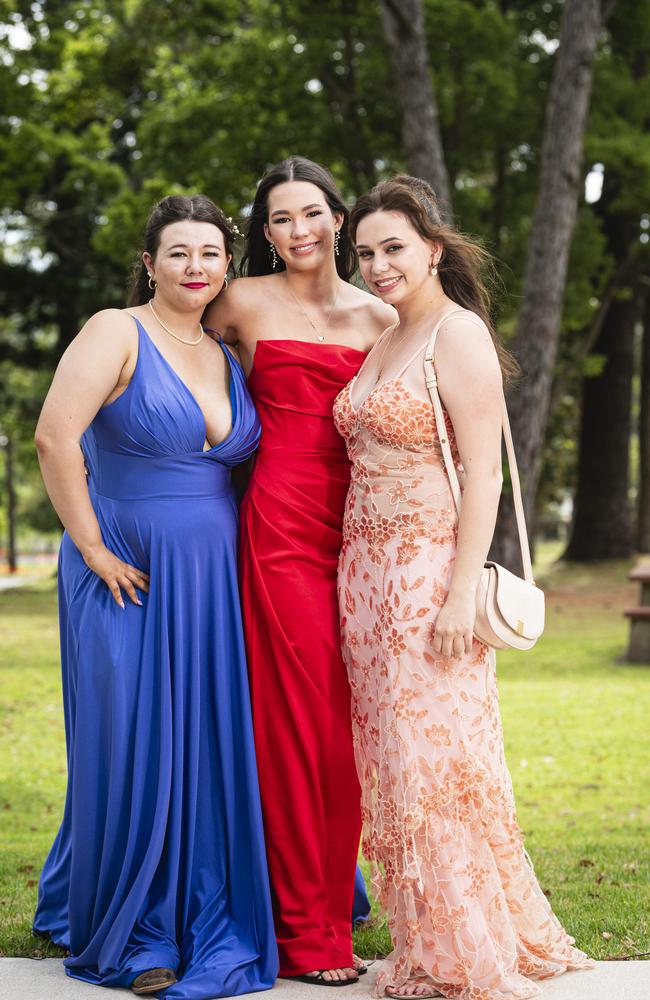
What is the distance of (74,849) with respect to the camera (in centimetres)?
388

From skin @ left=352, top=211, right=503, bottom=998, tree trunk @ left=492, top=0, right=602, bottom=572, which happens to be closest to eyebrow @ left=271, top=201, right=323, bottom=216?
skin @ left=352, top=211, right=503, bottom=998

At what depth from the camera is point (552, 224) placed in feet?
43.8

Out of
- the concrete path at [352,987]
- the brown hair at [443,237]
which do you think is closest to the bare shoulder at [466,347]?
the brown hair at [443,237]

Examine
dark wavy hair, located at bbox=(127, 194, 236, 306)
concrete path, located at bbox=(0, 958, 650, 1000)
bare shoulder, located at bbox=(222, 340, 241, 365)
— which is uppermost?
dark wavy hair, located at bbox=(127, 194, 236, 306)

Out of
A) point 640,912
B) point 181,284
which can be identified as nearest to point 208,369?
point 181,284

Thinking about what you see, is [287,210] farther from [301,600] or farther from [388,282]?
[301,600]

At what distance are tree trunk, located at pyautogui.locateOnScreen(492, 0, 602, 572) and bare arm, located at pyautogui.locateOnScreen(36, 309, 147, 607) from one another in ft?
31.6

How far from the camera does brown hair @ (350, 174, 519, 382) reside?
3.81 m

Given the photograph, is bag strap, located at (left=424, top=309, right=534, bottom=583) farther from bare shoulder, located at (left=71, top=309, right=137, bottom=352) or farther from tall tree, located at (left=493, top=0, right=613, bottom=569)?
tall tree, located at (left=493, top=0, right=613, bottom=569)

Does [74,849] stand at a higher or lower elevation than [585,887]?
higher

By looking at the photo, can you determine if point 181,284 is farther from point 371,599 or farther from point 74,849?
point 74,849

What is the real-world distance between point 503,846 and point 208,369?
5.98 ft

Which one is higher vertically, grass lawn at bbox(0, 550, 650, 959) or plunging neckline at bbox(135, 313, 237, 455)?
plunging neckline at bbox(135, 313, 237, 455)

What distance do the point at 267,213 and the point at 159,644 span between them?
1.58 meters
